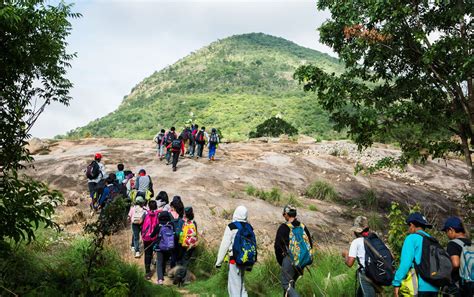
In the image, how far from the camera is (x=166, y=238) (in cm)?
758

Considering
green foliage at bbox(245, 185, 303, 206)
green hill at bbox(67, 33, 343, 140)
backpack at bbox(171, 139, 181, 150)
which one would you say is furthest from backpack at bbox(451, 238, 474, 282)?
green hill at bbox(67, 33, 343, 140)

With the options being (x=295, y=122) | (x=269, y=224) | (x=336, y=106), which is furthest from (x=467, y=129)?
(x=295, y=122)

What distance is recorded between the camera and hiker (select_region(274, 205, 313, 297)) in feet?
18.1

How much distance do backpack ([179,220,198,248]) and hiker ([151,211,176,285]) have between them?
25 centimetres

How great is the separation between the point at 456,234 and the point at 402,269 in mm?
793

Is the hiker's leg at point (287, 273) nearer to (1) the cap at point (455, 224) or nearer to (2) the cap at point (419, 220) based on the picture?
(2) the cap at point (419, 220)

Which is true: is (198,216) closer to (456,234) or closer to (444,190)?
(456,234)

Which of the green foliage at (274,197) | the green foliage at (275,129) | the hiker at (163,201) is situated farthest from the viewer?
the green foliage at (275,129)

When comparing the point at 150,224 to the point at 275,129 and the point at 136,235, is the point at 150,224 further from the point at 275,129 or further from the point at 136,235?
the point at 275,129

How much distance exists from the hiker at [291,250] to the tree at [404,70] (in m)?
6.13

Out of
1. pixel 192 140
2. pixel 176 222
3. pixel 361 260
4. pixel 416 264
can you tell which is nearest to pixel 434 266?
pixel 416 264

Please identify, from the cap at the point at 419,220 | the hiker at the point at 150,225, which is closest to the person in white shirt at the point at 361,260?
the cap at the point at 419,220

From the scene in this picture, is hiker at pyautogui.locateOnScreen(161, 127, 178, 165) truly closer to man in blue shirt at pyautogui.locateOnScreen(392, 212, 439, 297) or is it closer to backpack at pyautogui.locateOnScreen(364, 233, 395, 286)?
backpack at pyautogui.locateOnScreen(364, 233, 395, 286)

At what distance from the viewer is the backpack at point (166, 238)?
24.7 feet
